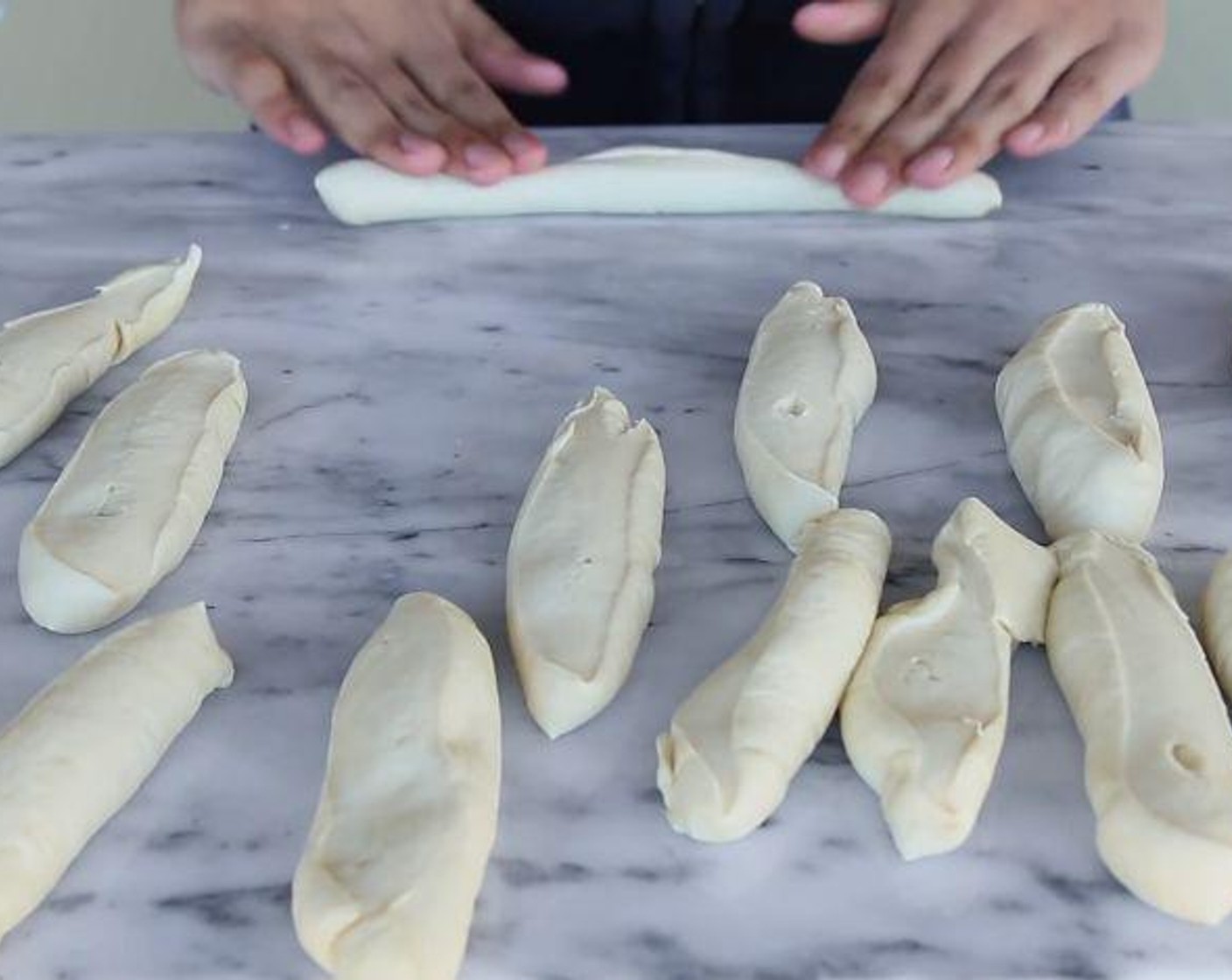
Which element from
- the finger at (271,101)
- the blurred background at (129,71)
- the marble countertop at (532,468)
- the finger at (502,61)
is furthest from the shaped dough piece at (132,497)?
the blurred background at (129,71)

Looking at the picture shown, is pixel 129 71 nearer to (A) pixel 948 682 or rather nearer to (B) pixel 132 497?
(B) pixel 132 497

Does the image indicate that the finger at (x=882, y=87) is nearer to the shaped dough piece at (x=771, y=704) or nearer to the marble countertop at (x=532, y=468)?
the marble countertop at (x=532, y=468)

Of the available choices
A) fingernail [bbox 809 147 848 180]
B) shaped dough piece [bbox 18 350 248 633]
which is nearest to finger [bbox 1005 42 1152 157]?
fingernail [bbox 809 147 848 180]

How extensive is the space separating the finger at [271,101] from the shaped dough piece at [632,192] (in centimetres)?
4

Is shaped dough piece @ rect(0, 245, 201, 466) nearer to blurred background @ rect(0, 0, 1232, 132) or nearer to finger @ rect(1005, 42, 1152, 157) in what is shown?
finger @ rect(1005, 42, 1152, 157)

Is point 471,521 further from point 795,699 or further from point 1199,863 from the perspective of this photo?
point 1199,863

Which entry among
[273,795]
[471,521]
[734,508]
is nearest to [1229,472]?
[734,508]

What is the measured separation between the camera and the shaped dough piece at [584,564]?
2.17 ft

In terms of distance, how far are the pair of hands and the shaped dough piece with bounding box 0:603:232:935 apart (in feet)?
1.32

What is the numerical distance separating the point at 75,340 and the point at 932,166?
0.49m

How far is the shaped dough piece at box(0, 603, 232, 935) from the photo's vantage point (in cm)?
59

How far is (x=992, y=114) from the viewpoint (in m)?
1.01

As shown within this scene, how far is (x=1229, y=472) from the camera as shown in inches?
31.3

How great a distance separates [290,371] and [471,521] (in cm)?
17
